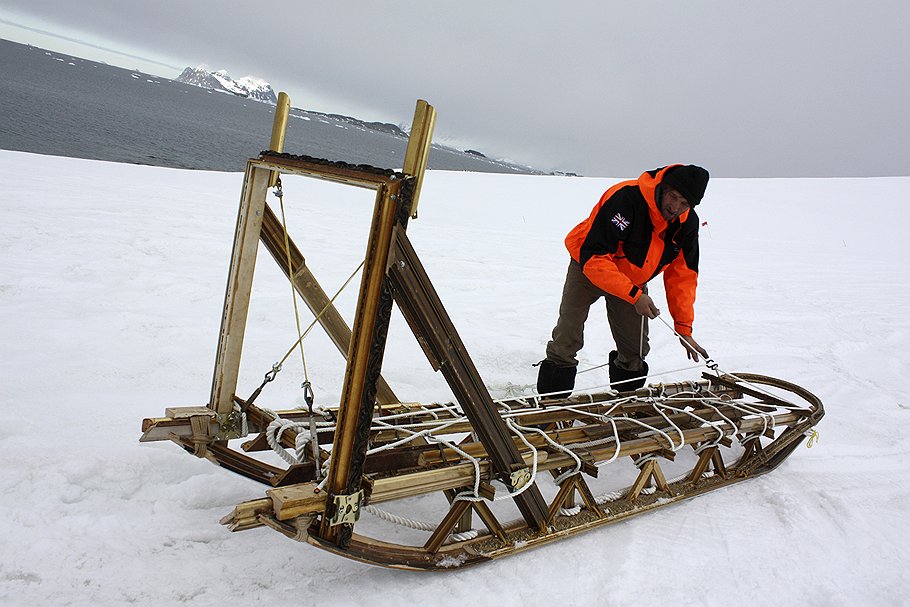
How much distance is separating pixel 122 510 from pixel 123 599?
0.62m

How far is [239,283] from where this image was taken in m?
3.13

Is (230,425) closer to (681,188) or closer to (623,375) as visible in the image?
(681,188)

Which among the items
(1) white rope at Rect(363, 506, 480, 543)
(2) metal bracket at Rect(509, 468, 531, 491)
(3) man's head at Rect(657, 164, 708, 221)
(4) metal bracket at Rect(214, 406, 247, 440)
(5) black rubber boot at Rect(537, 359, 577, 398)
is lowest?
(1) white rope at Rect(363, 506, 480, 543)

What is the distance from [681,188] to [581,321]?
1.32m

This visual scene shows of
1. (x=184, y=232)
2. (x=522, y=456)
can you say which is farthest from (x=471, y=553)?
(x=184, y=232)

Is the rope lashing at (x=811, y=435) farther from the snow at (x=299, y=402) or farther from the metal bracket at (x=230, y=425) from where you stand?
the metal bracket at (x=230, y=425)

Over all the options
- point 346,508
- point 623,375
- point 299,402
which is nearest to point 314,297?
point 299,402

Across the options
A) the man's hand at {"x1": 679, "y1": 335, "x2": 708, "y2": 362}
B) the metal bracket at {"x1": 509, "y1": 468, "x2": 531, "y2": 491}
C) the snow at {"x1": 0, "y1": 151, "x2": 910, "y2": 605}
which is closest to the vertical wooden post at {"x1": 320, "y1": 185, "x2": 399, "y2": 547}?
the snow at {"x1": 0, "y1": 151, "x2": 910, "y2": 605}

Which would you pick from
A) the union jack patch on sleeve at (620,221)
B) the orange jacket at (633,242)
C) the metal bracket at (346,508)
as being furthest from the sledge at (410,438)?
the union jack patch on sleeve at (620,221)

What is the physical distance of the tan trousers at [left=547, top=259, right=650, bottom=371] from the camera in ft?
15.7

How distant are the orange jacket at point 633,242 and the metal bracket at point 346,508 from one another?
2477mm

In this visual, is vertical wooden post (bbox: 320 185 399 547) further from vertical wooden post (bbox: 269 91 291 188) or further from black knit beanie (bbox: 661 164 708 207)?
black knit beanie (bbox: 661 164 708 207)

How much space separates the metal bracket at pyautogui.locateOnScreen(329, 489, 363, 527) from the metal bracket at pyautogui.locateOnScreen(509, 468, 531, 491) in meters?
0.81

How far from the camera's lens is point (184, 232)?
8961mm
